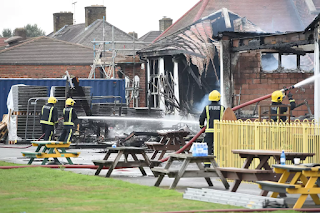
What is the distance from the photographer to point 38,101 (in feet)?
87.6

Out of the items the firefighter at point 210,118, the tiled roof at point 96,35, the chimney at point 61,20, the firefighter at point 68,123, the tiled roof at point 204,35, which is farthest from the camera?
the chimney at point 61,20

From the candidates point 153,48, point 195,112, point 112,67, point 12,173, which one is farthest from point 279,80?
point 112,67

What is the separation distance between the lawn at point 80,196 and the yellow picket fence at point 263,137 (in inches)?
88.8

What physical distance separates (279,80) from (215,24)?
601 centimetres

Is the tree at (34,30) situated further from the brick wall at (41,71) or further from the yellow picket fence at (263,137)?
the yellow picket fence at (263,137)

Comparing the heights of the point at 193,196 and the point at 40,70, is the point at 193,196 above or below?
below

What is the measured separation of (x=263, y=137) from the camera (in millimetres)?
12125

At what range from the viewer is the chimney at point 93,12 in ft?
182

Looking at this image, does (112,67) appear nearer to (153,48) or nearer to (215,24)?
(153,48)

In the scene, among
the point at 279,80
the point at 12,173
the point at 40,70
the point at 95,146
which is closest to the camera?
the point at 12,173

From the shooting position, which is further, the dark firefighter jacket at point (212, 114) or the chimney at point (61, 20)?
the chimney at point (61, 20)

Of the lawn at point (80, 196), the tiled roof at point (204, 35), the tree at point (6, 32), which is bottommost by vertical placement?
the lawn at point (80, 196)

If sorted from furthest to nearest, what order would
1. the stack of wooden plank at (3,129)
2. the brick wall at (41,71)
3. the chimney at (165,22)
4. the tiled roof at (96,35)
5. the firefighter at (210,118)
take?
the chimney at (165,22) → the tiled roof at (96,35) → the brick wall at (41,71) → the stack of wooden plank at (3,129) → the firefighter at (210,118)

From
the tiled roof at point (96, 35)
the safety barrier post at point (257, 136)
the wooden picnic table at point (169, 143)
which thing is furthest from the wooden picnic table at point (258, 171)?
the tiled roof at point (96, 35)
